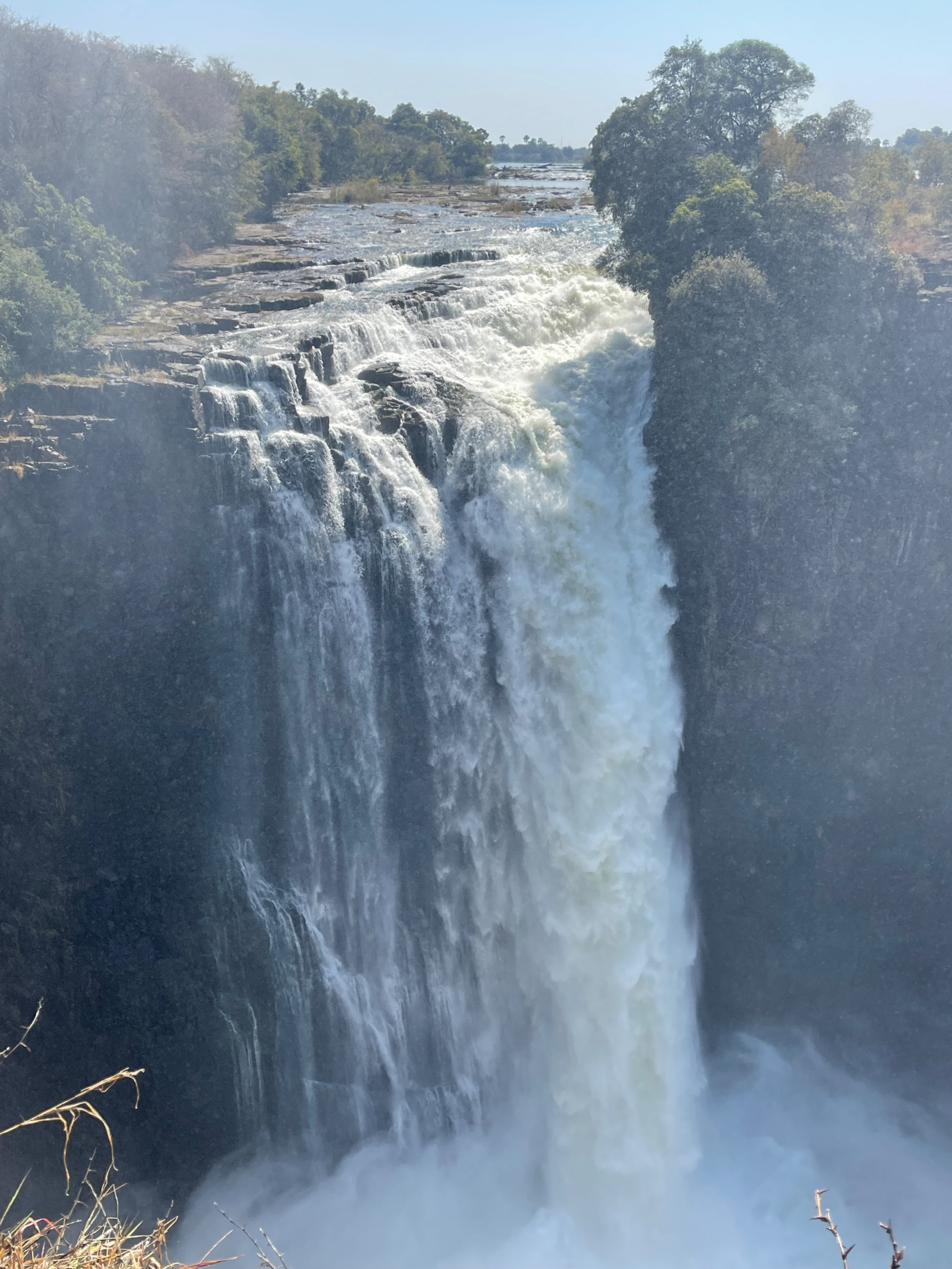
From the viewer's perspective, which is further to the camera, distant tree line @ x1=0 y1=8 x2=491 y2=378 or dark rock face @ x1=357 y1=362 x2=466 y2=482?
distant tree line @ x1=0 y1=8 x2=491 y2=378

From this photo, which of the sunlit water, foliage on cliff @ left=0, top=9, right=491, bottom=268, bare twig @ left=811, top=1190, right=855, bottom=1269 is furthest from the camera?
foliage on cliff @ left=0, top=9, right=491, bottom=268

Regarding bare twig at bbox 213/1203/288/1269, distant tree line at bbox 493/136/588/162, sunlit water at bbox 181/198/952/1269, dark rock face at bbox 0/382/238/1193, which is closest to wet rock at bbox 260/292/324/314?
sunlit water at bbox 181/198/952/1269

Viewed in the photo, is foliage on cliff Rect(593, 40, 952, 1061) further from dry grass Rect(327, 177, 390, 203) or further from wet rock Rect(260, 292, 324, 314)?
dry grass Rect(327, 177, 390, 203)

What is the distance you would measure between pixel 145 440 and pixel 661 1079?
53.3ft

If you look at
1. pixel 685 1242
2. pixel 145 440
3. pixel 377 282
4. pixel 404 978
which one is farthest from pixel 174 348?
pixel 685 1242

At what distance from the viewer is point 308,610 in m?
18.1

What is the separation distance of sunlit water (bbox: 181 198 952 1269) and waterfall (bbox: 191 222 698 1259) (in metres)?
0.05

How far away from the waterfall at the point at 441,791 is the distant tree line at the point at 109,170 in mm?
5002

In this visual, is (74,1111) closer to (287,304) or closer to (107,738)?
(107,738)

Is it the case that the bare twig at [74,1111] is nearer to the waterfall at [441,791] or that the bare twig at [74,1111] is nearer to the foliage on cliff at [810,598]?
the waterfall at [441,791]

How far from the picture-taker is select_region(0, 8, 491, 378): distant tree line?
21234 mm

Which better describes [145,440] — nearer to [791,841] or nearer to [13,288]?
[13,288]

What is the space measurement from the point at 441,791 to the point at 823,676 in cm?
914

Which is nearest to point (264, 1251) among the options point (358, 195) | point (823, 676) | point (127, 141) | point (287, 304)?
point (823, 676)
